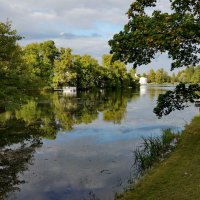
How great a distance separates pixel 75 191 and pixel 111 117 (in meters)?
30.8

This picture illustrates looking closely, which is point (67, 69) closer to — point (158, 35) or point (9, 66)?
point (9, 66)

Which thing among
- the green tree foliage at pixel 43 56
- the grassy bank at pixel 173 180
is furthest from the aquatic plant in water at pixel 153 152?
the green tree foliage at pixel 43 56

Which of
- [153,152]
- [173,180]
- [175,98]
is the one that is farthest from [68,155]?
[173,180]

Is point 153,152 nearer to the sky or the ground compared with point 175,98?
nearer to the ground

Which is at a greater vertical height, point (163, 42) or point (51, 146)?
point (163, 42)

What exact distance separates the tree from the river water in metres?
7.12

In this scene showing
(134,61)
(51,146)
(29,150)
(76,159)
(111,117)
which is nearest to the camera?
(134,61)

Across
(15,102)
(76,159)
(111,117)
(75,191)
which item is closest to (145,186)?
(75,191)

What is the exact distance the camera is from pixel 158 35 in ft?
51.4

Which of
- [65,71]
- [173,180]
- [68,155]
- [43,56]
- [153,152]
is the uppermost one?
[43,56]

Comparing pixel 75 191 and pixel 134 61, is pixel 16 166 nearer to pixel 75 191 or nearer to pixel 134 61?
pixel 75 191

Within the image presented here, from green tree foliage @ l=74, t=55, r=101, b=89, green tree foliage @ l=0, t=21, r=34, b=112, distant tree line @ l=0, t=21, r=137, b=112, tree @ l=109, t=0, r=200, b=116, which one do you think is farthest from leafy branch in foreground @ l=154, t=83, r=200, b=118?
green tree foliage @ l=74, t=55, r=101, b=89

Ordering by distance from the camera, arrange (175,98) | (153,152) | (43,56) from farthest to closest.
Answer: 1. (43,56)
2. (153,152)
3. (175,98)

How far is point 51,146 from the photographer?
29.0 m
